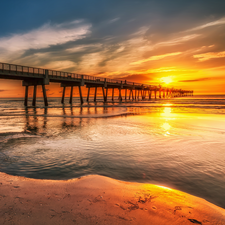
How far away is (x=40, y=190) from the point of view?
2.91m

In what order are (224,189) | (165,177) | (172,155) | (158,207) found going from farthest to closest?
(172,155), (165,177), (224,189), (158,207)

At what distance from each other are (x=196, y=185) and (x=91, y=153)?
10.2 ft

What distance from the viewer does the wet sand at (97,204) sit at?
2158 millimetres

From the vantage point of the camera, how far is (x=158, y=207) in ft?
8.07

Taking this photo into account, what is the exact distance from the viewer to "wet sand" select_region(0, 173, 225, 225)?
2.16 meters

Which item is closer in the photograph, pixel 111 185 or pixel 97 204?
pixel 97 204

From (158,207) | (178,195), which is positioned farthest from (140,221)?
(178,195)

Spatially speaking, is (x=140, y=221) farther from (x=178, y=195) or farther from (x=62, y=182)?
(x=62, y=182)

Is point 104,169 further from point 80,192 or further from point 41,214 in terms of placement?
point 41,214

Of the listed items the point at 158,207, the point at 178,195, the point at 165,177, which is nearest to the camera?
the point at 158,207

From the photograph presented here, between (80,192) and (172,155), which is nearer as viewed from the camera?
(80,192)

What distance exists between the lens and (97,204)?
2.50 m

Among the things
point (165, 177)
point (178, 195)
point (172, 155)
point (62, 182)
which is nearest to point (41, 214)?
point (62, 182)

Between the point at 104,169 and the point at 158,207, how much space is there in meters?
1.77
